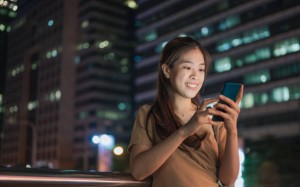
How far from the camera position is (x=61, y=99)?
7894 centimetres

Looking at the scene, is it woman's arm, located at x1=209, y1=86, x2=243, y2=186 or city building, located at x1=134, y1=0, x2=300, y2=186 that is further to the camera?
city building, located at x1=134, y1=0, x2=300, y2=186

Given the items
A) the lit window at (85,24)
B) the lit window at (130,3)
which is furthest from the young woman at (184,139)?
the lit window at (130,3)

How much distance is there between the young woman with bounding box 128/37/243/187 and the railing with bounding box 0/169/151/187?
75mm

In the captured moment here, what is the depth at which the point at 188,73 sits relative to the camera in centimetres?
168

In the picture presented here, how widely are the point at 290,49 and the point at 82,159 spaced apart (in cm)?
4231

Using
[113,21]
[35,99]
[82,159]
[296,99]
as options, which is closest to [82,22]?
[113,21]

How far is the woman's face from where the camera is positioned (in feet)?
5.52

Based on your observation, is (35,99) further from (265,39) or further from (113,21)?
(265,39)

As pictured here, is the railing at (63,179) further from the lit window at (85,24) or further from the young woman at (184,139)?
the lit window at (85,24)

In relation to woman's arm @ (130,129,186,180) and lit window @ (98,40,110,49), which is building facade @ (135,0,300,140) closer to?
lit window @ (98,40,110,49)

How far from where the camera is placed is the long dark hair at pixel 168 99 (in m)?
1.67

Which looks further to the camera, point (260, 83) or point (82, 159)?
point (82, 159)

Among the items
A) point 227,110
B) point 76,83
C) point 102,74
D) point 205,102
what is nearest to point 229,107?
point 227,110

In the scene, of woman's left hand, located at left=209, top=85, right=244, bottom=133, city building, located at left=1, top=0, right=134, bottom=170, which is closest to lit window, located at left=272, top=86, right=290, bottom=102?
city building, located at left=1, top=0, right=134, bottom=170
